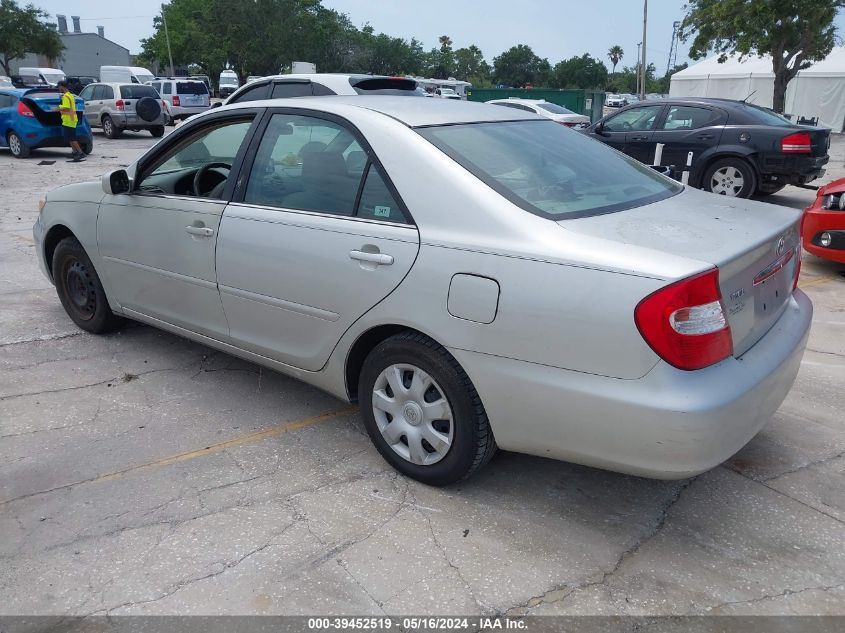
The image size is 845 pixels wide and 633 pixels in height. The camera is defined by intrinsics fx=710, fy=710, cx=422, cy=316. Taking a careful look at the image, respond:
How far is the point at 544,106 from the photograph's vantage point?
17547 mm

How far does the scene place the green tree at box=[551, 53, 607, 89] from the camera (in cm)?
8675

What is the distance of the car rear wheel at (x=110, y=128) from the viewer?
21469 millimetres

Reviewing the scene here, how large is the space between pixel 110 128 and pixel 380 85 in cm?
1569

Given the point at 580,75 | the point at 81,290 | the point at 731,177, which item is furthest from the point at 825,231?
the point at 580,75

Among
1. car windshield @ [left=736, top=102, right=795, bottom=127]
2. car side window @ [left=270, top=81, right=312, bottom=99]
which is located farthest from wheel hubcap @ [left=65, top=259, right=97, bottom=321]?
car windshield @ [left=736, top=102, right=795, bottom=127]

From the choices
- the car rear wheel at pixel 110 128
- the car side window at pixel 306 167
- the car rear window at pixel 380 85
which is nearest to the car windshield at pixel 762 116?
the car rear window at pixel 380 85

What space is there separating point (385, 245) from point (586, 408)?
1057 mm

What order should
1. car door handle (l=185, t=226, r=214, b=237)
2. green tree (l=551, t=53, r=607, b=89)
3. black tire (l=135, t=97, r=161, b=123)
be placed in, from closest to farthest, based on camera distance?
car door handle (l=185, t=226, r=214, b=237) < black tire (l=135, t=97, r=161, b=123) < green tree (l=551, t=53, r=607, b=89)

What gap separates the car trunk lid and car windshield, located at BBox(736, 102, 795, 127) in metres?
→ 7.46

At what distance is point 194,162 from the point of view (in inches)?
176

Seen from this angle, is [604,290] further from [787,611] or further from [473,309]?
[787,611]

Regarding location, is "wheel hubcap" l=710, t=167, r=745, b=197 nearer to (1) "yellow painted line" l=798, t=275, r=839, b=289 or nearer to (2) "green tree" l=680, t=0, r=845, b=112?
(1) "yellow painted line" l=798, t=275, r=839, b=289

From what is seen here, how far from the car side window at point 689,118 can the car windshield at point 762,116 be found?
15.9 inches

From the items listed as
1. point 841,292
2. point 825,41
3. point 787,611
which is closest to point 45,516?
point 787,611
